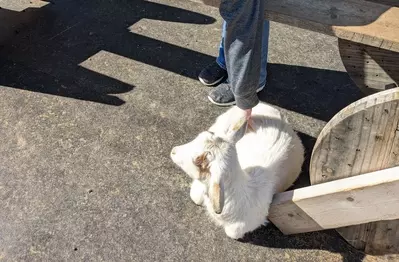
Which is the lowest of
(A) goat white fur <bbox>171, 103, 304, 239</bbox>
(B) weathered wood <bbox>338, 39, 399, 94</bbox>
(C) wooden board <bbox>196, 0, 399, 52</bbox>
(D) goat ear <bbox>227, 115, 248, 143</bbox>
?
(A) goat white fur <bbox>171, 103, 304, 239</bbox>

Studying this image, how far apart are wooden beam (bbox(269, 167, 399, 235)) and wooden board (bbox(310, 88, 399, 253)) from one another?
0.06 metres

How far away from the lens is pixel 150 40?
3.91 m

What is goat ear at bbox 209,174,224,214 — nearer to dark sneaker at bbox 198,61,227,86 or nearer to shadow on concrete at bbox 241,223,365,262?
shadow on concrete at bbox 241,223,365,262

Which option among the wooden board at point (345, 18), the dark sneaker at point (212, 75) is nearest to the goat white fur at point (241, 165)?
the wooden board at point (345, 18)

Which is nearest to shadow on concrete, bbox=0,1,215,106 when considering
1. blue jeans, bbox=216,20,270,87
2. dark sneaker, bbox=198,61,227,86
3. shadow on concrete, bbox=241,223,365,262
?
dark sneaker, bbox=198,61,227,86

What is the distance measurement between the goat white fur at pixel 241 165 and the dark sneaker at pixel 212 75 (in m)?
0.88

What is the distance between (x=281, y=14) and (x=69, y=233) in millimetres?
1700

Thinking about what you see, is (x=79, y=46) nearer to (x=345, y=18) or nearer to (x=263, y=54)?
(x=263, y=54)

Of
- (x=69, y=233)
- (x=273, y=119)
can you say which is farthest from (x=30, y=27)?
(x=273, y=119)

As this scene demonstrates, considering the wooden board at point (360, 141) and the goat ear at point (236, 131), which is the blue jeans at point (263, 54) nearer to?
the goat ear at point (236, 131)

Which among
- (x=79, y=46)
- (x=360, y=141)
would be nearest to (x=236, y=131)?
(x=360, y=141)

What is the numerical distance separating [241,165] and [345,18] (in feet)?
3.08

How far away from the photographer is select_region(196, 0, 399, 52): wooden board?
1.99 metres

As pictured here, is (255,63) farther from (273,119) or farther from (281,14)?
(273,119)
